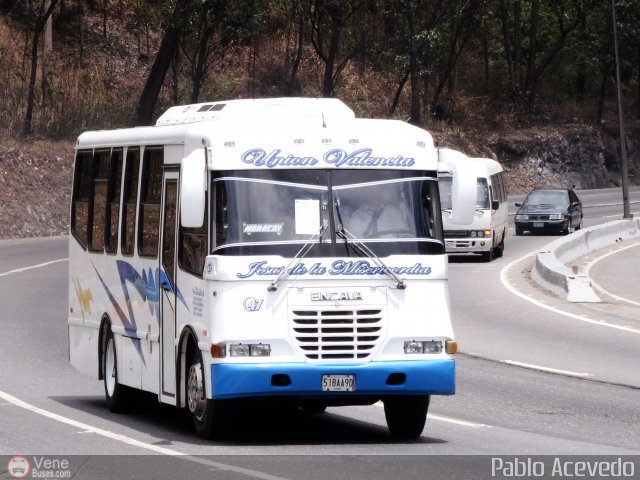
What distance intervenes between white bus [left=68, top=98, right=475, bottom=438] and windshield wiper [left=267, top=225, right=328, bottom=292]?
0.05 ft

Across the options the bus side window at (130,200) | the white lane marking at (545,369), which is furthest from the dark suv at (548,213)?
the bus side window at (130,200)

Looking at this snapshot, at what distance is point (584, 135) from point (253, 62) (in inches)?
788

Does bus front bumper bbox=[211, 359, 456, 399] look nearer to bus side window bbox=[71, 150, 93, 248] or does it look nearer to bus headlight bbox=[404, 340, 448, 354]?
bus headlight bbox=[404, 340, 448, 354]

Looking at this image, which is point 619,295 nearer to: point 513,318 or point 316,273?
point 513,318

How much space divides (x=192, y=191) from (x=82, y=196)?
4632 millimetres

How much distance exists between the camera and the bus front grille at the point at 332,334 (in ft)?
37.7

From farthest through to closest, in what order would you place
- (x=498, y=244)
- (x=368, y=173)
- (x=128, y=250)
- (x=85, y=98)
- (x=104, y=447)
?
(x=85, y=98)
(x=498, y=244)
(x=128, y=250)
(x=368, y=173)
(x=104, y=447)

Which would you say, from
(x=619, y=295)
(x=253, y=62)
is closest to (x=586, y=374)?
(x=619, y=295)

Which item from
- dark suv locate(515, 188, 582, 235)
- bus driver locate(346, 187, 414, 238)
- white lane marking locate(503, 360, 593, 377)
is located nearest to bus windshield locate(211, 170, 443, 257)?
bus driver locate(346, 187, 414, 238)

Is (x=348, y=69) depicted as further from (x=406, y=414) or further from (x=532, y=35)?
(x=406, y=414)

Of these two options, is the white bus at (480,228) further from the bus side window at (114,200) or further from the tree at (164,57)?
the bus side window at (114,200)

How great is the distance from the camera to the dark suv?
47.8m

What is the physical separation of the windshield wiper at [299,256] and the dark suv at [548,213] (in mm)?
36509

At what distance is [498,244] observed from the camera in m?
40.1
